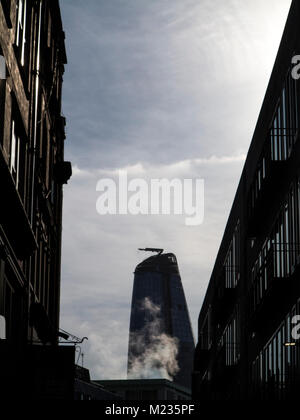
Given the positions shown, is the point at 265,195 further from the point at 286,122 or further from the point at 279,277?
the point at 279,277

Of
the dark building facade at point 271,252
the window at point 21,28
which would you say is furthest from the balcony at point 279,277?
the window at point 21,28

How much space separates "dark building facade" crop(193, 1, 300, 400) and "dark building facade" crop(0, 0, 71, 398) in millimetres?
7485

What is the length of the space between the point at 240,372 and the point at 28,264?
56.3 ft

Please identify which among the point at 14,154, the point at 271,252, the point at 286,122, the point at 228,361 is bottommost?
the point at 228,361

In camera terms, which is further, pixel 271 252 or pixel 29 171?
pixel 271 252

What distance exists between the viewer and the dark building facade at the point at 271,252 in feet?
90.2

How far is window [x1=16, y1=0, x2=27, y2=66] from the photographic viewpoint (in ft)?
87.3

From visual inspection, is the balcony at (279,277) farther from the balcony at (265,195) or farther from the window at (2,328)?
the window at (2,328)

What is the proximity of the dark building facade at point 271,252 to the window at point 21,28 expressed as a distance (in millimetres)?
7996

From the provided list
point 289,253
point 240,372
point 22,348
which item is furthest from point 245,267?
point 22,348

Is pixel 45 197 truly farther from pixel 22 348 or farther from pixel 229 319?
pixel 229 319

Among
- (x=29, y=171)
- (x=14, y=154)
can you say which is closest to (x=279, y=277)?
(x=29, y=171)

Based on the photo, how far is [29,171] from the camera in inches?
1114

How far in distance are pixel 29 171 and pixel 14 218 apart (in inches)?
227
